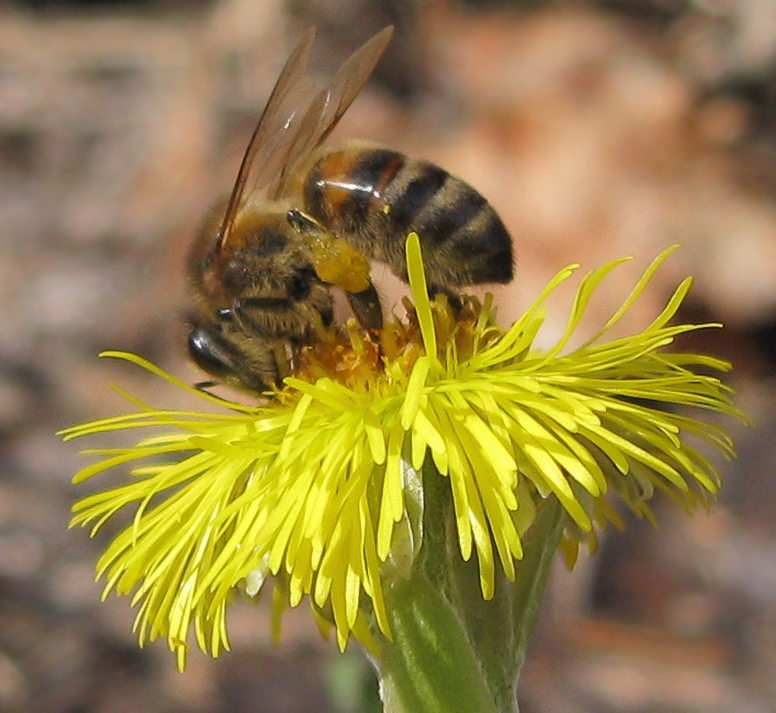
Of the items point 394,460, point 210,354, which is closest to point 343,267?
point 210,354

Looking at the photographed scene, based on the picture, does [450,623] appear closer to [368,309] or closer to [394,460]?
[394,460]

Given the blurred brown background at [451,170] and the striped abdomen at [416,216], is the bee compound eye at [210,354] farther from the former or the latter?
the striped abdomen at [416,216]

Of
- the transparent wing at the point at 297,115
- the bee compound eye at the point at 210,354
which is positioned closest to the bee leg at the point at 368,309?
the bee compound eye at the point at 210,354

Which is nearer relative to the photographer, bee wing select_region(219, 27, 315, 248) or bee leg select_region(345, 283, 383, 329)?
bee leg select_region(345, 283, 383, 329)

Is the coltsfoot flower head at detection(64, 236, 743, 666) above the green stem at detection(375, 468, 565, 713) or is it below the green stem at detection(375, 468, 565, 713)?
above

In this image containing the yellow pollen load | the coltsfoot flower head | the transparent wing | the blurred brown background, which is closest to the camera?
the coltsfoot flower head

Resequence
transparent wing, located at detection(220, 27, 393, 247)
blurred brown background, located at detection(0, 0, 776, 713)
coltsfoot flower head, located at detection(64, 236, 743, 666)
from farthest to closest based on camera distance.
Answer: blurred brown background, located at detection(0, 0, 776, 713), transparent wing, located at detection(220, 27, 393, 247), coltsfoot flower head, located at detection(64, 236, 743, 666)

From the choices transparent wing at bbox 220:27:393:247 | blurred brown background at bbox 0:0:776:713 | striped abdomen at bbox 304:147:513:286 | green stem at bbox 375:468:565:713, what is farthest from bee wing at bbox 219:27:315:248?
green stem at bbox 375:468:565:713

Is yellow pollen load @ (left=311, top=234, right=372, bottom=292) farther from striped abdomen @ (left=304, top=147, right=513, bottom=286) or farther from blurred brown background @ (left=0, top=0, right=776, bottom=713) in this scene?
blurred brown background @ (left=0, top=0, right=776, bottom=713)

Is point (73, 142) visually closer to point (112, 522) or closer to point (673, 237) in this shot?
point (112, 522)
